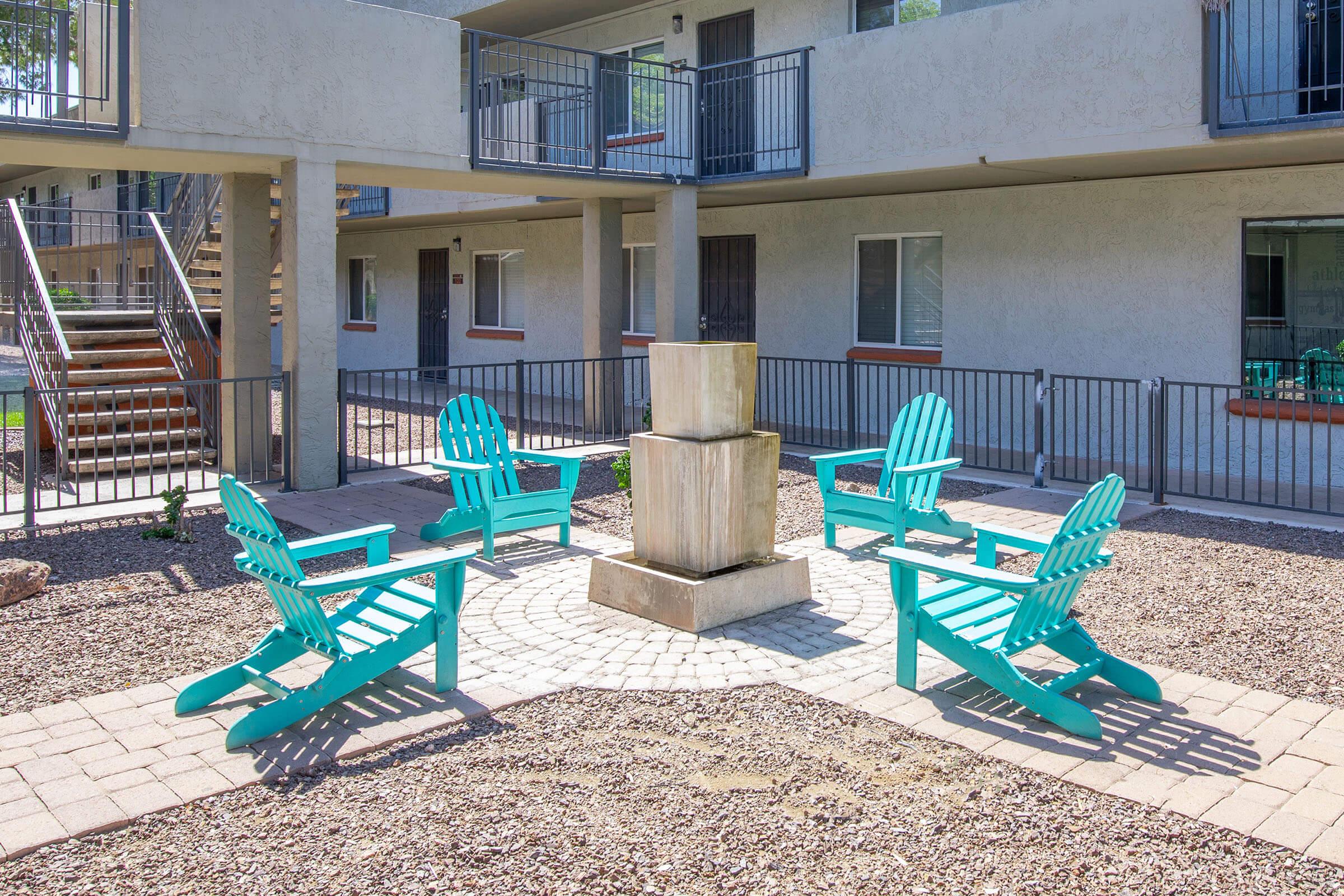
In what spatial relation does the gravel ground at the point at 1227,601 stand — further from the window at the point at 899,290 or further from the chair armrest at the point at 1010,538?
the window at the point at 899,290

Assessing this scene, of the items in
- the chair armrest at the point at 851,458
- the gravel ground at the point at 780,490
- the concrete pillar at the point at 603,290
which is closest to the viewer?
the chair armrest at the point at 851,458

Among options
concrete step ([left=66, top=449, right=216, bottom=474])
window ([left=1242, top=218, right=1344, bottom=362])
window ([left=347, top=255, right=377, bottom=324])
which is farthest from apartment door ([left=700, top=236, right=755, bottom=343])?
window ([left=347, top=255, right=377, bottom=324])

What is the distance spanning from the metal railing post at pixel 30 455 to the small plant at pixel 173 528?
0.94 m

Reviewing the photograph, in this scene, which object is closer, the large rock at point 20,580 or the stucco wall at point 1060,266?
the large rock at point 20,580

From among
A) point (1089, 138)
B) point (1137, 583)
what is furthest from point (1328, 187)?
point (1137, 583)

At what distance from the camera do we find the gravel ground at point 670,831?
145 inches

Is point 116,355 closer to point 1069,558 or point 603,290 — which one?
point 603,290

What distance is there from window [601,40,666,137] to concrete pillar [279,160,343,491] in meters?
5.59

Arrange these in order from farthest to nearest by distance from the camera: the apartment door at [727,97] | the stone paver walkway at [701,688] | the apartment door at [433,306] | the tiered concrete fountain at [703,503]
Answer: the apartment door at [433,306], the apartment door at [727,97], the tiered concrete fountain at [703,503], the stone paver walkway at [701,688]

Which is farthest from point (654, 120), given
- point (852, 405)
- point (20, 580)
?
point (20, 580)

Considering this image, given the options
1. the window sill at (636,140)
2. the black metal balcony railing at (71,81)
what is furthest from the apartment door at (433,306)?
the black metal balcony railing at (71,81)

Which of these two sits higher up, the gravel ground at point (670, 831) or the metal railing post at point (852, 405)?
the metal railing post at point (852, 405)

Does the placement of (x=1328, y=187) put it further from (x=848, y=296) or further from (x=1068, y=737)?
(x=1068, y=737)

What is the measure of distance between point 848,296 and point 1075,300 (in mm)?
3184
